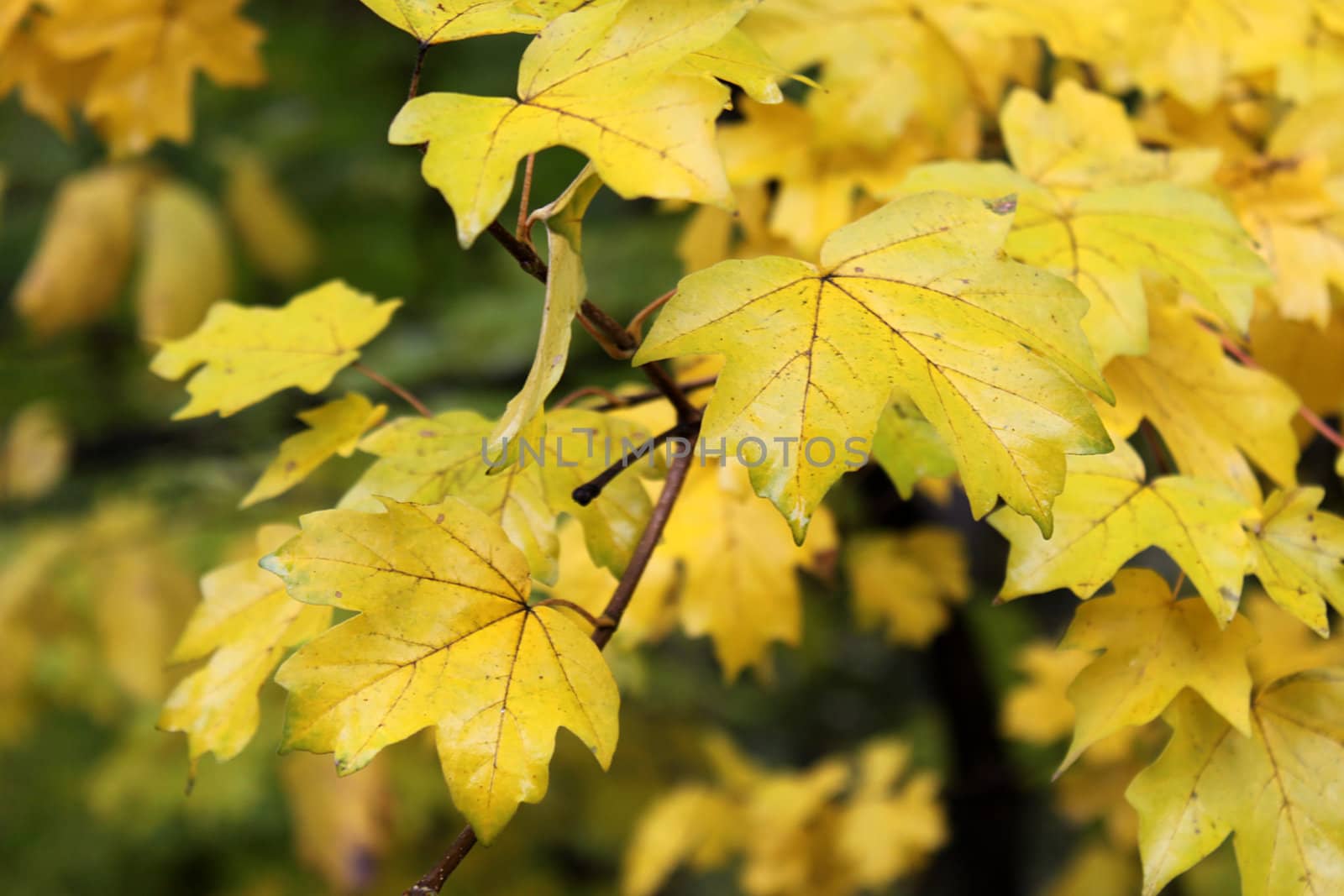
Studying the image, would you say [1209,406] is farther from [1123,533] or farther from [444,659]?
[444,659]

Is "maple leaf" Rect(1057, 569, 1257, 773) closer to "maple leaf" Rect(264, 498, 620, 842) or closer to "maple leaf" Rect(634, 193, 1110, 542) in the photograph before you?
"maple leaf" Rect(634, 193, 1110, 542)

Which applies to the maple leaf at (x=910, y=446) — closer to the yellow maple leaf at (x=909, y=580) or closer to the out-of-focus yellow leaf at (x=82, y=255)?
the yellow maple leaf at (x=909, y=580)

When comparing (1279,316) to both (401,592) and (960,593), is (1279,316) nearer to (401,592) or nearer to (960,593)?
(960,593)

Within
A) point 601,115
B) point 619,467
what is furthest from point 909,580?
point 601,115

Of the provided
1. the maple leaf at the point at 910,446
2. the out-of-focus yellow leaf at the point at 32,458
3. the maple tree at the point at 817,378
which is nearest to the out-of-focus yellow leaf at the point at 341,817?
the maple tree at the point at 817,378

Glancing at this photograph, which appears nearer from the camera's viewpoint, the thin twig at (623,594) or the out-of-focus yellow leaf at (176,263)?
the thin twig at (623,594)
